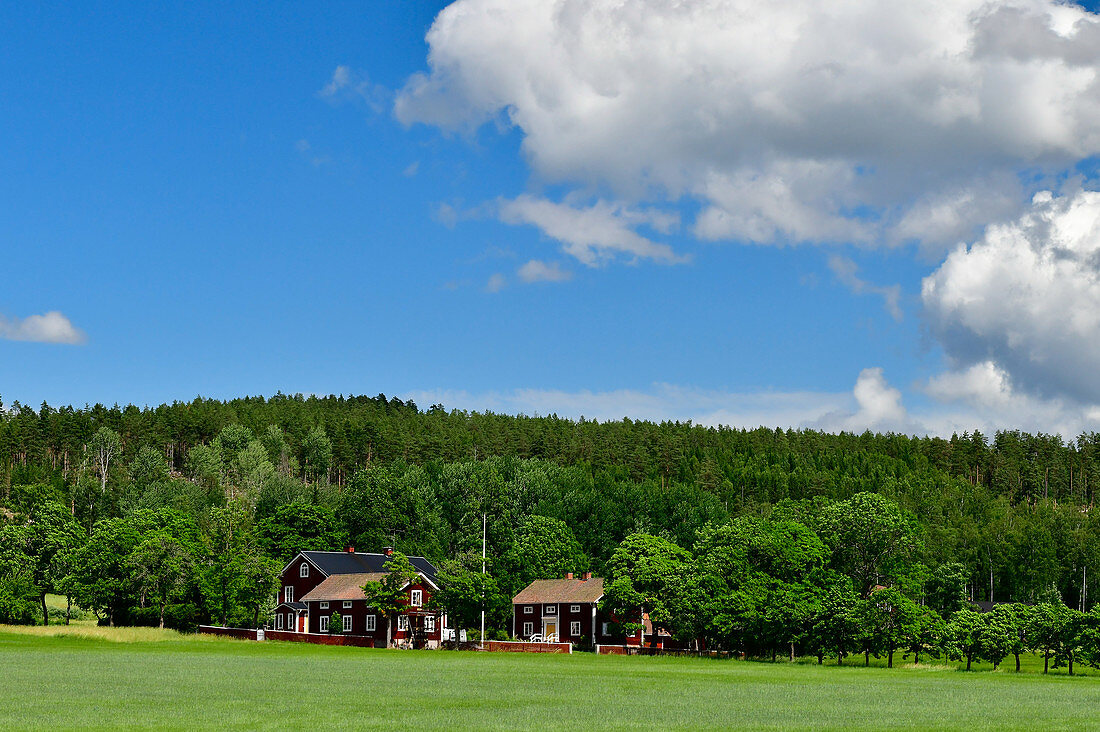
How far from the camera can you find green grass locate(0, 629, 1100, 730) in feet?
115

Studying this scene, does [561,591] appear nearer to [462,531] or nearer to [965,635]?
[462,531]

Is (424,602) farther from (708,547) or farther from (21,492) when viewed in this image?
(21,492)

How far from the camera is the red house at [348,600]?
110 metres

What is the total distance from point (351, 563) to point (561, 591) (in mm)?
27619

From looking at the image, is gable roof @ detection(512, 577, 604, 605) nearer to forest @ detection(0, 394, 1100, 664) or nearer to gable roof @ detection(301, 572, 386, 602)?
forest @ detection(0, 394, 1100, 664)

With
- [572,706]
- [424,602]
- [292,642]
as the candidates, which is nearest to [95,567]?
[292,642]

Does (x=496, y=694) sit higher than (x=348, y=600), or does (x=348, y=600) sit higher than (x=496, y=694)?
(x=496, y=694)

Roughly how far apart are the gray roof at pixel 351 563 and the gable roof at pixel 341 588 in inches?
112

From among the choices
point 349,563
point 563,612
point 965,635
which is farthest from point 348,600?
point 965,635

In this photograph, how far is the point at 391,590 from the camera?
323 ft

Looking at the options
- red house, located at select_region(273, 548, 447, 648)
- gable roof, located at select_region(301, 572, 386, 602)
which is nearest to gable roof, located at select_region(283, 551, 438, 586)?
red house, located at select_region(273, 548, 447, 648)

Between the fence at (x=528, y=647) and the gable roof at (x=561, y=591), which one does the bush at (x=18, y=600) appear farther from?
the gable roof at (x=561, y=591)

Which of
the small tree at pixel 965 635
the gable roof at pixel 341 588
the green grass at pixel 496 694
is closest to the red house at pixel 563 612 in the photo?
the gable roof at pixel 341 588

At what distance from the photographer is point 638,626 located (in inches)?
3844
